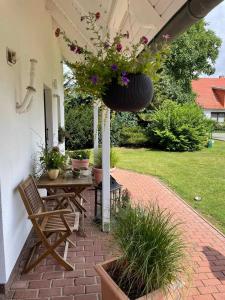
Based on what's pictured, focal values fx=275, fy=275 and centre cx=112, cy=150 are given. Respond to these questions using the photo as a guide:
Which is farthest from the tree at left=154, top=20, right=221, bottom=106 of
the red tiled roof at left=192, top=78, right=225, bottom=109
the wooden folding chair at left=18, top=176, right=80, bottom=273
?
the wooden folding chair at left=18, top=176, right=80, bottom=273

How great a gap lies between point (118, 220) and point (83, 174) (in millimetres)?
2112

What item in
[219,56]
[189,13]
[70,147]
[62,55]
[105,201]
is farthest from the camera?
[219,56]

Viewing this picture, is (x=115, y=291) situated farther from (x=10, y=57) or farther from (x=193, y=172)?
(x=193, y=172)

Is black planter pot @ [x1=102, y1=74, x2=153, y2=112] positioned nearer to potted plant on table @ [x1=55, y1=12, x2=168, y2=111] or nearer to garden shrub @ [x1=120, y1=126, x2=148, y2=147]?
potted plant on table @ [x1=55, y1=12, x2=168, y2=111]

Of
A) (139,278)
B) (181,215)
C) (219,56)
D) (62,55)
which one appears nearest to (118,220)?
(139,278)

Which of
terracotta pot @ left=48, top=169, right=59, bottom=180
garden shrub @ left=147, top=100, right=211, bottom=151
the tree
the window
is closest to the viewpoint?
terracotta pot @ left=48, top=169, right=59, bottom=180

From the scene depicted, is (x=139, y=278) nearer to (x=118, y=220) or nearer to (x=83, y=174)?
(x=118, y=220)

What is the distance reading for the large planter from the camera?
69.8 inches

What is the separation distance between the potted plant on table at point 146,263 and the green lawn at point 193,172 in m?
2.32

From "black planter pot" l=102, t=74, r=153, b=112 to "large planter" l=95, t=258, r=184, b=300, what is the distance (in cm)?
121

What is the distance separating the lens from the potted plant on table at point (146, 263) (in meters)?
1.81

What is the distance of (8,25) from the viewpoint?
260cm

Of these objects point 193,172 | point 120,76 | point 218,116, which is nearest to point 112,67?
point 120,76

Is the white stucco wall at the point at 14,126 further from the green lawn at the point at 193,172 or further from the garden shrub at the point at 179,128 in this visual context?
the garden shrub at the point at 179,128
